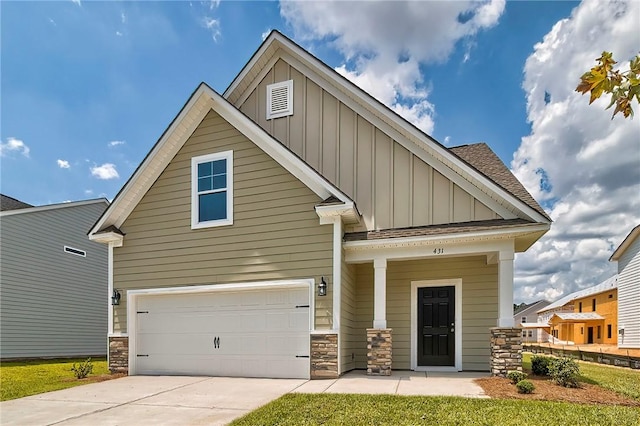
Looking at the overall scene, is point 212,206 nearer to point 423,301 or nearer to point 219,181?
point 219,181

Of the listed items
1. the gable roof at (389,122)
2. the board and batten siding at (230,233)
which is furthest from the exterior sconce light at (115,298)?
the gable roof at (389,122)

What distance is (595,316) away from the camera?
32.0 m

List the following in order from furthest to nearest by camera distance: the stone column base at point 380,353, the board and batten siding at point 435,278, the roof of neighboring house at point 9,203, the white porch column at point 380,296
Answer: the roof of neighboring house at point 9,203 → the board and batten siding at point 435,278 → the white porch column at point 380,296 → the stone column base at point 380,353

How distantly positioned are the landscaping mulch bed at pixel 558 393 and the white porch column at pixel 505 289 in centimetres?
116

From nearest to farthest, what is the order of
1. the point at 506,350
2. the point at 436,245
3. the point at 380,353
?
1. the point at 506,350
2. the point at 380,353
3. the point at 436,245

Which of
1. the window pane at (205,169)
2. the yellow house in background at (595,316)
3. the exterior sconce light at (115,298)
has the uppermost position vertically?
the window pane at (205,169)

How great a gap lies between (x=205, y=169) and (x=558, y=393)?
858 cm

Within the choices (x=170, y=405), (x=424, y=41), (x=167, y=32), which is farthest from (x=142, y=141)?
(x=170, y=405)

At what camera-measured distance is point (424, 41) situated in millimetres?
11672

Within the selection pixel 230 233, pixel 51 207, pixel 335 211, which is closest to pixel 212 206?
pixel 230 233

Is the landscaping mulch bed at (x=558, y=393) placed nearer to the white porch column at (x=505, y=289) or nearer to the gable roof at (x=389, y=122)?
the white porch column at (x=505, y=289)

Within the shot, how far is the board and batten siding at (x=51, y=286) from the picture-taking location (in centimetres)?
1512

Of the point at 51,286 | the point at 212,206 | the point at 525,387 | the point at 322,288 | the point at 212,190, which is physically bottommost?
the point at 525,387

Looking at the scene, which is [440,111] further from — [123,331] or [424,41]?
[123,331]
